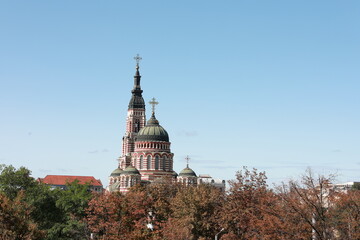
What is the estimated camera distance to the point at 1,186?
167ft

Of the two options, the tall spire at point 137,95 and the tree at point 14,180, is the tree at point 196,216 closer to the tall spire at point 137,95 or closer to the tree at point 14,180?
the tree at point 14,180

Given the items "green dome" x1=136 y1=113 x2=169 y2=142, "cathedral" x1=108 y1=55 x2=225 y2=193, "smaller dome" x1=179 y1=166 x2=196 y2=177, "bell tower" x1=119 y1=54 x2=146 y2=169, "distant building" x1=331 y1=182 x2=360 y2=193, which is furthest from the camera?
"bell tower" x1=119 y1=54 x2=146 y2=169

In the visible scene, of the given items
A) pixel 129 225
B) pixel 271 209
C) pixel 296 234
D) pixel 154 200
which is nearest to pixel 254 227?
pixel 271 209

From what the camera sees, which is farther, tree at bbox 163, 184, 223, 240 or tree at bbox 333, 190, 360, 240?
tree at bbox 163, 184, 223, 240

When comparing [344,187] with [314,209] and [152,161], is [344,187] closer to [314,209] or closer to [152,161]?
[314,209]

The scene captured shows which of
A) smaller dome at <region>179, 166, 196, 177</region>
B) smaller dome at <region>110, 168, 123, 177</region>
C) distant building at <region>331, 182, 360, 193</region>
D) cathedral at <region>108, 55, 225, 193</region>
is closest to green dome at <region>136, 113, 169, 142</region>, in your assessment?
cathedral at <region>108, 55, 225, 193</region>

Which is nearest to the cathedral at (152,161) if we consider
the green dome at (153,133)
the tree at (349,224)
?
the green dome at (153,133)

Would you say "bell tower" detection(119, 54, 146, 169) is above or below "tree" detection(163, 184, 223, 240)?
above

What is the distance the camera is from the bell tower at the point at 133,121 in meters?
111

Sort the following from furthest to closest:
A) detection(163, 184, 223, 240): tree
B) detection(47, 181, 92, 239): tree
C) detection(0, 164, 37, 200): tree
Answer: detection(0, 164, 37, 200): tree → detection(47, 181, 92, 239): tree → detection(163, 184, 223, 240): tree

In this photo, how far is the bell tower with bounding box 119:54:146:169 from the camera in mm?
110688

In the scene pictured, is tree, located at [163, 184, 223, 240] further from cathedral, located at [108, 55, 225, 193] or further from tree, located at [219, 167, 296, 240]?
cathedral, located at [108, 55, 225, 193]

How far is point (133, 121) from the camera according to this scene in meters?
114

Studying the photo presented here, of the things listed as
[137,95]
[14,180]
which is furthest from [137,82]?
[14,180]
